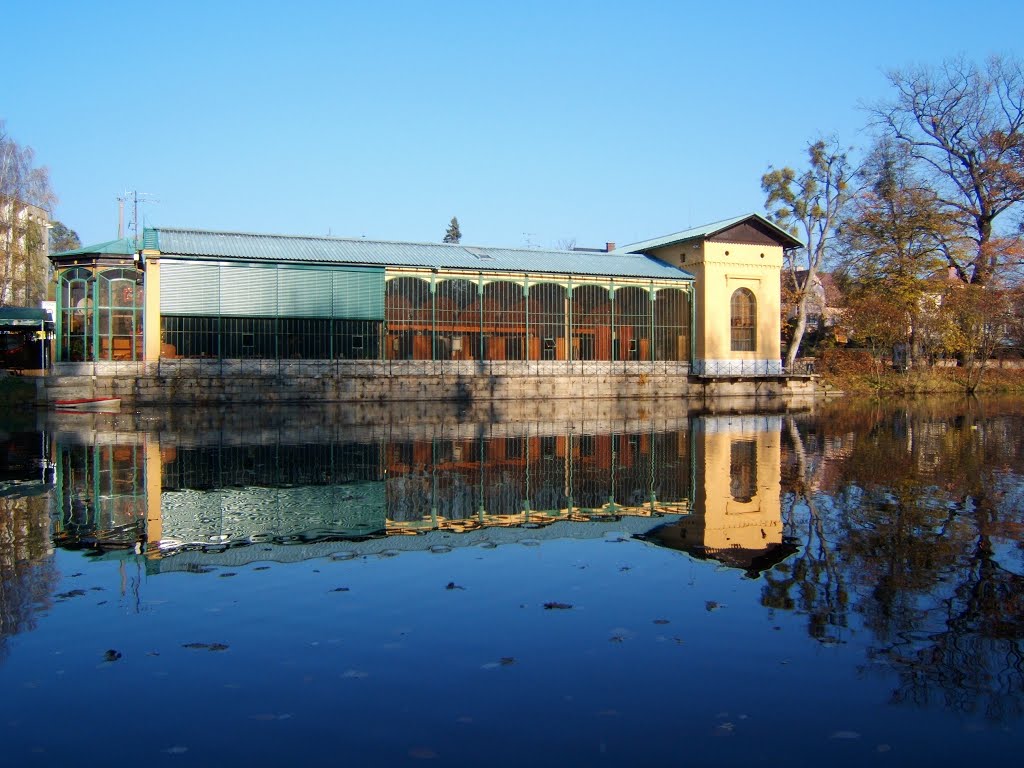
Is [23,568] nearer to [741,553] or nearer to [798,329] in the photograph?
[741,553]

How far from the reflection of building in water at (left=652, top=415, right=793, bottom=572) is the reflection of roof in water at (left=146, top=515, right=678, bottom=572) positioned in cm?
67

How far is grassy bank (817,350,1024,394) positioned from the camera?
54094 millimetres

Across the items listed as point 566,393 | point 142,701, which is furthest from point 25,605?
point 566,393

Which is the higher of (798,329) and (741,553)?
(798,329)

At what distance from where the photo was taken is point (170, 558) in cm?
903

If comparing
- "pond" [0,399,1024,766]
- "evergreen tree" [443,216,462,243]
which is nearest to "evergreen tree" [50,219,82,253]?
"evergreen tree" [443,216,462,243]

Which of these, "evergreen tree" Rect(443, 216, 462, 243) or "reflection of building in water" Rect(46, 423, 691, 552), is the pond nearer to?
"reflection of building in water" Rect(46, 423, 691, 552)

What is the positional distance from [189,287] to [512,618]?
36.4 m

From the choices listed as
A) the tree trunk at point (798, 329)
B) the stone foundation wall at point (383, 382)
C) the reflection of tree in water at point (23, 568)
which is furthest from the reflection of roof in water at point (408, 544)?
the tree trunk at point (798, 329)

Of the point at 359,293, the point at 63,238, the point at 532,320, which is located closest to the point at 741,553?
the point at 359,293

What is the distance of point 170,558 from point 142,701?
12.9 ft

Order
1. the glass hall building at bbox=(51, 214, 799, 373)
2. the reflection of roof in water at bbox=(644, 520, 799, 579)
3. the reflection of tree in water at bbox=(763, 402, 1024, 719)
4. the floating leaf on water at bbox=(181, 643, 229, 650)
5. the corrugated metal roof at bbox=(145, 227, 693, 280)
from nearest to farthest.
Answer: the reflection of tree in water at bbox=(763, 402, 1024, 719) < the floating leaf on water at bbox=(181, 643, 229, 650) < the reflection of roof in water at bbox=(644, 520, 799, 579) < the glass hall building at bbox=(51, 214, 799, 373) < the corrugated metal roof at bbox=(145, 227, 693, 280)

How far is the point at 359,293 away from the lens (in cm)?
4259

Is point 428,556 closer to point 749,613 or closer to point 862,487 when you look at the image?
point 749,613
